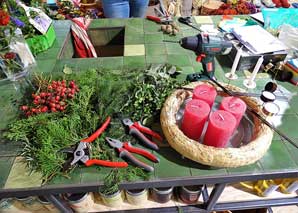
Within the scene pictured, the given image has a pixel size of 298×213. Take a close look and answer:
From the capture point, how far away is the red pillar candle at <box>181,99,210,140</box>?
0.69m

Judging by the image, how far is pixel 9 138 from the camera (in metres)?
0.77

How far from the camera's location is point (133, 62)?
110 centimetres

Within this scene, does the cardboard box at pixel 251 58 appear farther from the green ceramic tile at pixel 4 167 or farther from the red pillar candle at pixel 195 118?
the green ceramic tile at pixel 4 167

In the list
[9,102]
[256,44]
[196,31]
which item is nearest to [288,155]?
[256,44]

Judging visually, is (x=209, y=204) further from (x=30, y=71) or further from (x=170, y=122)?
(x=30, y=71)

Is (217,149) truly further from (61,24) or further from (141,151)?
(61,24)

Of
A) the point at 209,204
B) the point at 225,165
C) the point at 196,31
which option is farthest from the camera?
the point at 196,31

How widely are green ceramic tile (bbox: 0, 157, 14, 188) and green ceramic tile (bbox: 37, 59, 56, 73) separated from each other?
18.8 inches

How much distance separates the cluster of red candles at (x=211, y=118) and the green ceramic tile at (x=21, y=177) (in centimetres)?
47

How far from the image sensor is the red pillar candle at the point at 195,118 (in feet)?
2.25

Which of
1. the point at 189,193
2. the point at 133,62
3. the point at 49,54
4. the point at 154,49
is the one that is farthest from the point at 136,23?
the point at 189,193

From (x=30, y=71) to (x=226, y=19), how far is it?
3.70 feet

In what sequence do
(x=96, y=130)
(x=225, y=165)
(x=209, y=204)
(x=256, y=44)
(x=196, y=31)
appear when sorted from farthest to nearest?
1. (x=196, y=31)
2. (x=256, y=44)
3. (x=209, y=204)
4. (x=96, y=130)
5. (x=225, y=165)

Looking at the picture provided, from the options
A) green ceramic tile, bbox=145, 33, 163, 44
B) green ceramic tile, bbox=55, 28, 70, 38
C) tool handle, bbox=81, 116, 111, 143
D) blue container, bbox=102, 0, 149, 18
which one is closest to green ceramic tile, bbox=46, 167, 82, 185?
tool handle, bbox=81, 116, 111, 143
